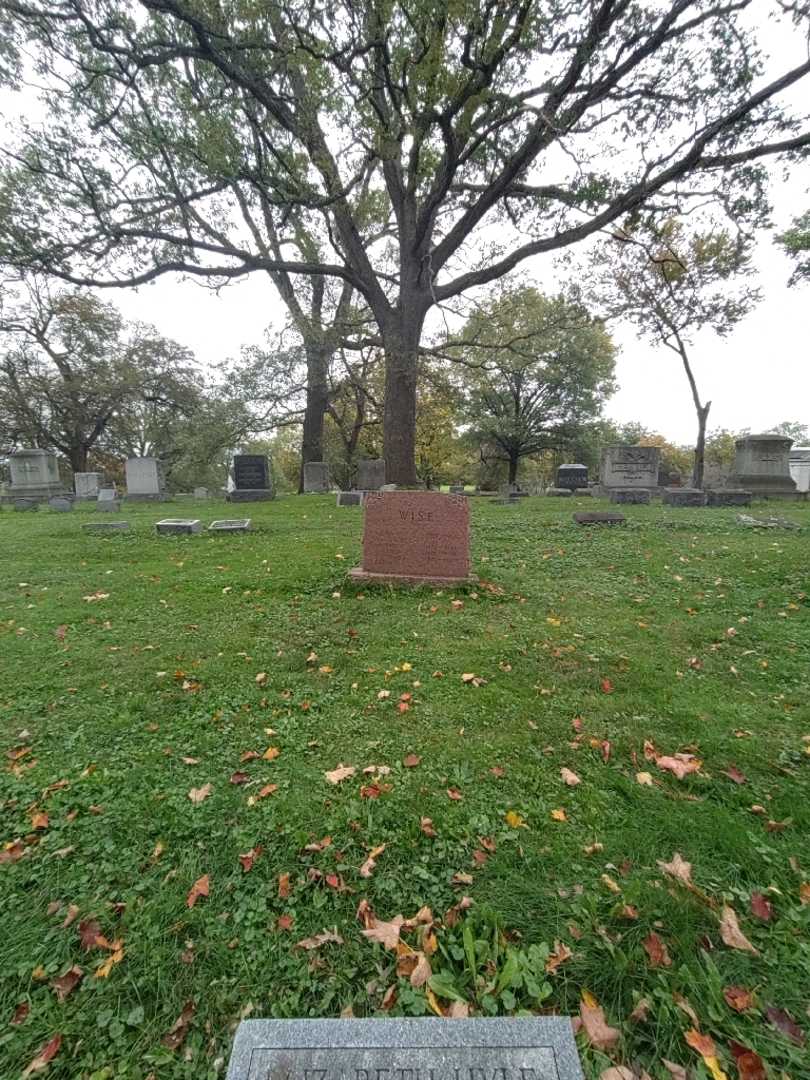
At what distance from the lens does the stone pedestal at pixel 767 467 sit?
13984 millimetres

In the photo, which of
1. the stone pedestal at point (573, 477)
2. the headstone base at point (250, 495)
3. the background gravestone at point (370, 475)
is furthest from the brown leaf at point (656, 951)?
the stone pedestal at point (573, 477)

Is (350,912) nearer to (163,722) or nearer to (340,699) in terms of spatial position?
(340,699)

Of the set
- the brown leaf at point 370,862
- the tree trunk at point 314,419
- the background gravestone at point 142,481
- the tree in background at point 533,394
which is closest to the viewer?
the brown leaf at point 370,862

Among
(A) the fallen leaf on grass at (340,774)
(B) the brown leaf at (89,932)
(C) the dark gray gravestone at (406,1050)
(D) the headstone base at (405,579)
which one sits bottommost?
(B) the brown leaf at (89,932)

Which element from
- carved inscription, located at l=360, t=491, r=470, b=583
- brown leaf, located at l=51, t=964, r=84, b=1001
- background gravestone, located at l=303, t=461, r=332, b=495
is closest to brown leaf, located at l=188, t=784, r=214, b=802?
brown leaf, located at l=51, t=964, r=84, b=1001

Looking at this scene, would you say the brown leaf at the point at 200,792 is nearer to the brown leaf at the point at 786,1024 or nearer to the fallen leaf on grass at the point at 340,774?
the fallen leaf on grass at the point at 340,774

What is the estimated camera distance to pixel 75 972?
1.55 meters

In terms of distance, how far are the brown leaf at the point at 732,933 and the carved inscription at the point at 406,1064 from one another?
0.91 m

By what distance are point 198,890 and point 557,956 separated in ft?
4.34

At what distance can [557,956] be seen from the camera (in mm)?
1567

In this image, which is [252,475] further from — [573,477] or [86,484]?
[573,477]

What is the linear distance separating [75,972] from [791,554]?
7887 millimetres

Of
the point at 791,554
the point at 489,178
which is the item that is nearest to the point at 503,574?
the point at 791,554

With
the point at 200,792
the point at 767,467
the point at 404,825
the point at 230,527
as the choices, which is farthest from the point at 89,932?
the point at 767,467
